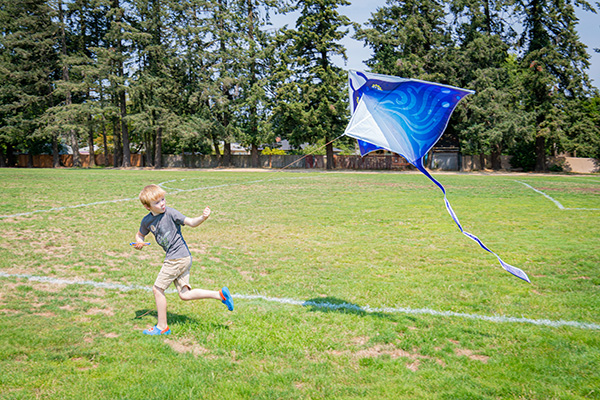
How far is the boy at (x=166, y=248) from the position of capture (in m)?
4.46

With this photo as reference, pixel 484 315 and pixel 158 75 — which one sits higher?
pixel 158 75

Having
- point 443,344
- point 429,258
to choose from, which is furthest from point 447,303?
point 429,258

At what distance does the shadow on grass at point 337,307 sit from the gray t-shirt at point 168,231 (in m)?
1.76

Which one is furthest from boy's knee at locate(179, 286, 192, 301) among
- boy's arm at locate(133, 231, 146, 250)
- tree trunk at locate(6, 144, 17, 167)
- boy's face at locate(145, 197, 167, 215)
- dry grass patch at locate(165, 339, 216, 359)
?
tree trunk at locate(6, 144, 17, 167)

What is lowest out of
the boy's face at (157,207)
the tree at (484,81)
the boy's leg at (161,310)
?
the boy's leg at (161,310)

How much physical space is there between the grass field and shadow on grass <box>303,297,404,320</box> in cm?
4

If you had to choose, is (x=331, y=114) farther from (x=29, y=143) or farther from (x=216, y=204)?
(x=29, y=143)

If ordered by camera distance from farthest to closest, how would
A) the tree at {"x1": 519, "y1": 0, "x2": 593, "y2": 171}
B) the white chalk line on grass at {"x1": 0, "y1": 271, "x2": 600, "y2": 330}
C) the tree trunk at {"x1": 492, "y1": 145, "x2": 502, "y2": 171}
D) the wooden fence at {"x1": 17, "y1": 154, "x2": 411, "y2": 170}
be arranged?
the wooden fence at {"x1": 17, "y1": 154, "x2": 411, "y2": 170} → the tree trunk at {"x1": 492, "y1": 145, "x2": 502, "y2": 171} → the tree at {"x1": 519, "y1": 0, "x2": 593, "y2": 171} → the white chalk line on grass at {"x1": 0, "y1": 271, "x2": 600, "y2": 330}

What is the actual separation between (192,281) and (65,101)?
57.7 meters

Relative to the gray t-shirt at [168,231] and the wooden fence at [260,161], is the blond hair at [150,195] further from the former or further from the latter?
the wooden fence at [260,161]

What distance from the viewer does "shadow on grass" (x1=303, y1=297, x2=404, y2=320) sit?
505cm

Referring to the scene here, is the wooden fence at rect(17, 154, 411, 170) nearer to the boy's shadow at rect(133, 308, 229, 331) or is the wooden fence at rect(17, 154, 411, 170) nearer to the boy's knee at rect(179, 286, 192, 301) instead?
the boy's shadow at rect(133, 308, 229, 331)

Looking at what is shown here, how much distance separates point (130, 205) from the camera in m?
14.3

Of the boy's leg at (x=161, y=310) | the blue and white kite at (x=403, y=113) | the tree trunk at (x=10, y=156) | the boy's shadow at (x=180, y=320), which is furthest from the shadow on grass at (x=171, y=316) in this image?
the tree trunk at (x=10, y=156)
